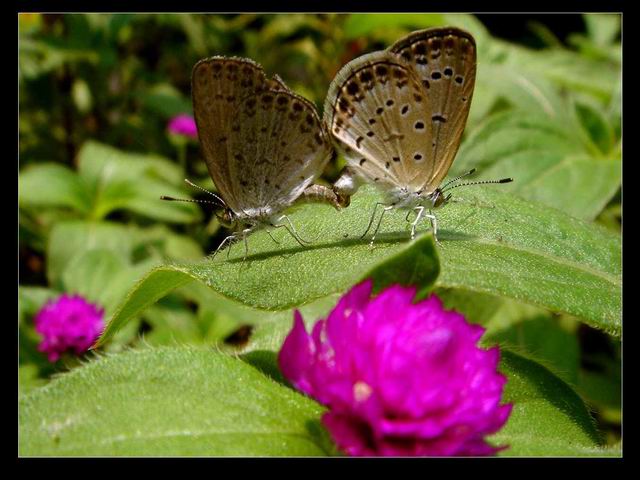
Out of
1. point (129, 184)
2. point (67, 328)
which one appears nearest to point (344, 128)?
point (67, 328)

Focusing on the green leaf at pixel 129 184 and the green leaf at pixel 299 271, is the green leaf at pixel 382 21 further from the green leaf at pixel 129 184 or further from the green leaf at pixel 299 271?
the green leaf at pixel 299 271

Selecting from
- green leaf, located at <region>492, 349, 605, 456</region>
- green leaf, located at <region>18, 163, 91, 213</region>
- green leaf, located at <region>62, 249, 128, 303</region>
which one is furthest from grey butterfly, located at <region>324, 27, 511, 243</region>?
green leaf, located at <region>18, 163, 91, 213</region>

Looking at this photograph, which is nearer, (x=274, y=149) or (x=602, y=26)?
(x=274, y=149)

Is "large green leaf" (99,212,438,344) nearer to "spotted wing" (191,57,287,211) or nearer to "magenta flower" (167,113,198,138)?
"spotted wing" (191,57,287,211)

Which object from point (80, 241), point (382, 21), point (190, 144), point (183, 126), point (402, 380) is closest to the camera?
point (402, 380)

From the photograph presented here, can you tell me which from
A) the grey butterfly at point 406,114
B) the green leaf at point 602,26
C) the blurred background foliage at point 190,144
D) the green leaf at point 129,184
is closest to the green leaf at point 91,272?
the blurred background foliage at point 190,144

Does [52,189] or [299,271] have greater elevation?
[299,271]

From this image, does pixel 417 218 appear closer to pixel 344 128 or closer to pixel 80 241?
pixel 344 128
